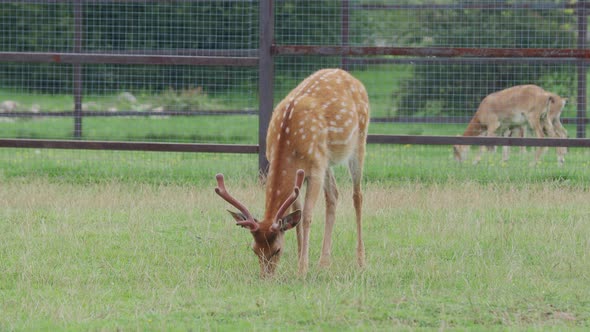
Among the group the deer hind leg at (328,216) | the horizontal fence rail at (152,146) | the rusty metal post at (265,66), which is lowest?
the deer hind leg at (328,216)

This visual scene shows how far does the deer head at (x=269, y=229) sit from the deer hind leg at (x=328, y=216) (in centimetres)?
53

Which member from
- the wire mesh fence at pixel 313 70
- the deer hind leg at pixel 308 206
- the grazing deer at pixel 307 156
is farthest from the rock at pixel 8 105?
the deer hind leg at pixel 308 206

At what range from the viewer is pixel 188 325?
19.7ft

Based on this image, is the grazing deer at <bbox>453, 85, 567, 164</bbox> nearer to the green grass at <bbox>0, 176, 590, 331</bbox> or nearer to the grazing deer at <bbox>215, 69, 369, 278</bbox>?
the green grass at <bbox>0, 176, 590, 331</bbox>

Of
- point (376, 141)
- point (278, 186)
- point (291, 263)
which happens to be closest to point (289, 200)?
point (278, 186)

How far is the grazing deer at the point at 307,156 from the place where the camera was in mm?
7359

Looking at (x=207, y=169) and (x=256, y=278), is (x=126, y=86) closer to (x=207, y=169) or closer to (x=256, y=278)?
(x=207, y=169)

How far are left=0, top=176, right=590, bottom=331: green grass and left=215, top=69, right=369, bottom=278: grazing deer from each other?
0.81ft

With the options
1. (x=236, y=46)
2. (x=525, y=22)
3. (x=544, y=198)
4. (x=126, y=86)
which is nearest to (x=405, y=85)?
(x=525, y=22)

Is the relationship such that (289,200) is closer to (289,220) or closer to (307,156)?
(289,220)

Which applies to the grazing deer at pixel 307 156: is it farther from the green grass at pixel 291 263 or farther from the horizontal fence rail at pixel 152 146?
the horizontal fence rail at pixel 152 146

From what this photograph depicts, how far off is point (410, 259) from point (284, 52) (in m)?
4.19

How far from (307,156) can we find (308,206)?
36 cm

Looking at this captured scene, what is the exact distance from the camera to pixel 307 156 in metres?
7.84
